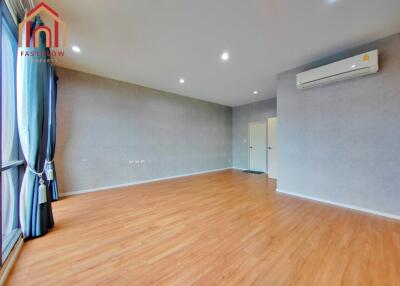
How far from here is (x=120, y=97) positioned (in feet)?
14.6

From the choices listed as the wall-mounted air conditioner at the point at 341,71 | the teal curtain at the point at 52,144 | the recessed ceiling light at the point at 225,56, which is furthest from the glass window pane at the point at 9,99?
the wall-mounted air conditioner at the point at 341,71

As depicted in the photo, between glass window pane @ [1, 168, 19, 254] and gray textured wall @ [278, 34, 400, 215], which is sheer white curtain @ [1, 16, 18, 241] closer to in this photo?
glass window pane @ [1, 168, 19, 254]

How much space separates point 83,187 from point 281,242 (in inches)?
166

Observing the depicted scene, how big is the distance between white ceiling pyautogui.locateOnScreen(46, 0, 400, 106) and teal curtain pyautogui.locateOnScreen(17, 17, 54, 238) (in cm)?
80

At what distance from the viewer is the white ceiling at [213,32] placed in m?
2.01

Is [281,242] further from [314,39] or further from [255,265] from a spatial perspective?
[314,39]

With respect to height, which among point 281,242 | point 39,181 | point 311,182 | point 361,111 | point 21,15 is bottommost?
point 281,242

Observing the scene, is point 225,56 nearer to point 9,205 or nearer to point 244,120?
point 9,205

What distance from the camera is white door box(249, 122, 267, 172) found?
20.8 feet

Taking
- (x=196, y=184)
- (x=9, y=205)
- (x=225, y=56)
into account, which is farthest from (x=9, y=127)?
(x=196, y=184)

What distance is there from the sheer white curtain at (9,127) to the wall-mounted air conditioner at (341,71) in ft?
15.0

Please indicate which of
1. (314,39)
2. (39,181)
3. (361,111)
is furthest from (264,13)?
(39,181)

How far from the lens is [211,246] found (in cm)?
194

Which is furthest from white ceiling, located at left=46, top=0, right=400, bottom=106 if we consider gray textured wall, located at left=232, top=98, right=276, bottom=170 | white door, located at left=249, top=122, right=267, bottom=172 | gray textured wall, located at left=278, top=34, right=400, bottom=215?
white door, located at left=249, top=122, right=267, bottom=172
